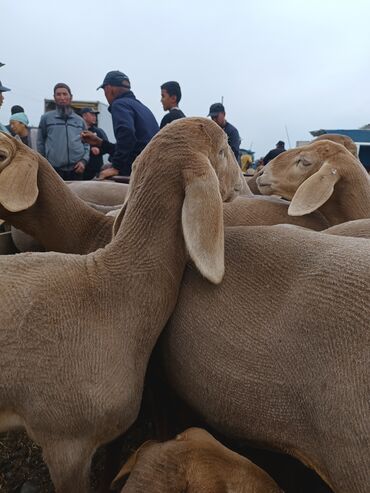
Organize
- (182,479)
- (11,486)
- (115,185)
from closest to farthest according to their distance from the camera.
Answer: (182,479), (11,486), (115,185)

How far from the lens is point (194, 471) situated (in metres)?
1.45

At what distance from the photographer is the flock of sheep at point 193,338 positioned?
1380mm

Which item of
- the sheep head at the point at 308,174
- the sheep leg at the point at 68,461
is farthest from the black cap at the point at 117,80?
the sheep leg at the point at 68,461

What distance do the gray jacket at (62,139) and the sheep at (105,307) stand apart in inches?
131

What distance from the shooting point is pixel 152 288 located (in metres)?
1.71

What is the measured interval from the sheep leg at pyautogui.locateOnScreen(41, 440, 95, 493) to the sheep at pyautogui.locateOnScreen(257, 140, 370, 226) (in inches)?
68.3

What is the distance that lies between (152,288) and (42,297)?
1.23 ft

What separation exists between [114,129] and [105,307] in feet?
9.79

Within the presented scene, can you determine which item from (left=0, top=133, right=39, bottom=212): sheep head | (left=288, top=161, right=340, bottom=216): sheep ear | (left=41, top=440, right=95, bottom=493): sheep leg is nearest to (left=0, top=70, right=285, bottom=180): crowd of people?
(left=0, top=133, right=39, bottom=212): sheep head

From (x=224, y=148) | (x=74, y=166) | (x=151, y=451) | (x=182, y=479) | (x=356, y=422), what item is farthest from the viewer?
(x=74, y=166)

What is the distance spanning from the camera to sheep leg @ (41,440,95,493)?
150 centimetres

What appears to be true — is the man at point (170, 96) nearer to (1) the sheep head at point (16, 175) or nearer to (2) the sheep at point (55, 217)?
(2) the sheep at point (55, 217)

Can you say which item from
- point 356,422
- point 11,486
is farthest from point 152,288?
point 11,486

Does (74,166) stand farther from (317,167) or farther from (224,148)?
(224,148)
